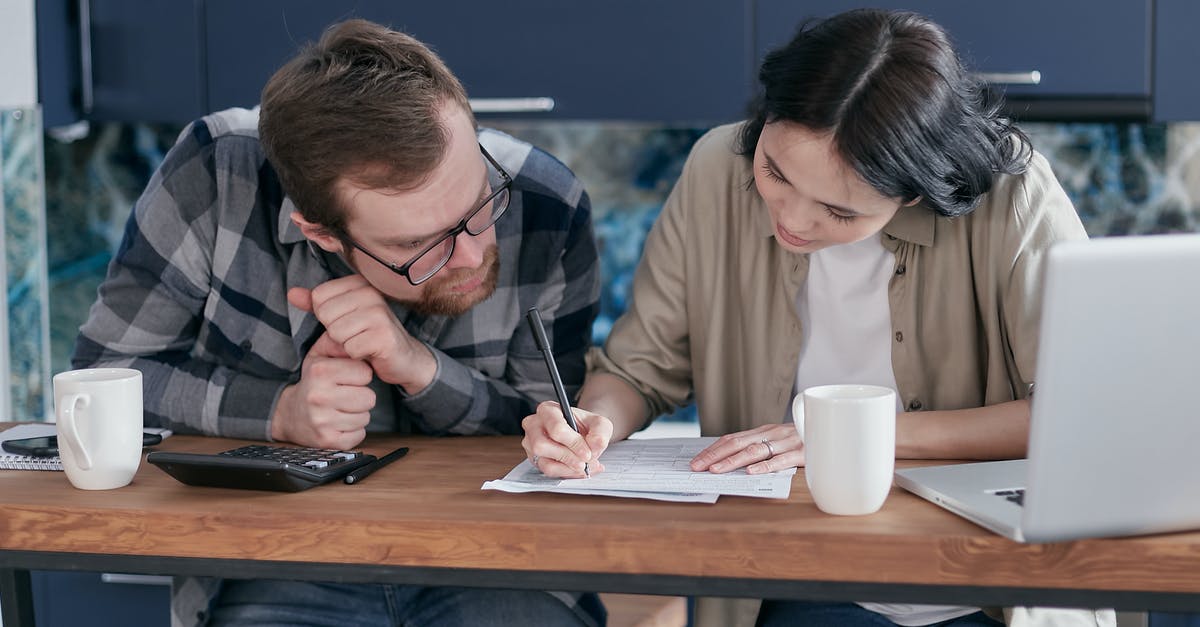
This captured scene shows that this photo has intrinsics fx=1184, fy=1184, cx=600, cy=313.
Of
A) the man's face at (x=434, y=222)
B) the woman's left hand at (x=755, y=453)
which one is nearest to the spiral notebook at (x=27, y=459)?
the man's face at (x=434, y=222)

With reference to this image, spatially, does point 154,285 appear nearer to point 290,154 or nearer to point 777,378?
point 290,154

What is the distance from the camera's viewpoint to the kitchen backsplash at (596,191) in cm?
268

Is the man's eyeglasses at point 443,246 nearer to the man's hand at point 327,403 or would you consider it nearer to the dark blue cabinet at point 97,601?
the man's hand at point 327,403

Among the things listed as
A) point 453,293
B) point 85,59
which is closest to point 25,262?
point 85,59

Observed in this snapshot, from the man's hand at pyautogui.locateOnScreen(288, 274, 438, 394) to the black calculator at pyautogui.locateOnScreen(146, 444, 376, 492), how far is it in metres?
0.22

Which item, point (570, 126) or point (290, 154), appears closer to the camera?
point (290, 154)

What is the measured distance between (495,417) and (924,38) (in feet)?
2.35

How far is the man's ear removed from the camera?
1522 mm

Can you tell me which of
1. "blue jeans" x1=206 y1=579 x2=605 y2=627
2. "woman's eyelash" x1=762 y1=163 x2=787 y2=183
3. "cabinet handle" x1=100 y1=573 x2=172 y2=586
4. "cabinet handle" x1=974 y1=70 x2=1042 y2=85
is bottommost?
"cabinet handle" x1=100 y1=573 x2=172 y2=586

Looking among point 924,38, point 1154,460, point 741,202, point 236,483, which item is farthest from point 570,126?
point 1154,460

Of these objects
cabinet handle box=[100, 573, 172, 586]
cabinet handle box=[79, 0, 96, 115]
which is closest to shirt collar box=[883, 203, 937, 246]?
cabinet handle box=[100, 573, 172, 586]

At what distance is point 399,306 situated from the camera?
162 centimetres

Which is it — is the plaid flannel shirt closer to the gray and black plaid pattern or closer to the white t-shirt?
the gray and black plaid pattern

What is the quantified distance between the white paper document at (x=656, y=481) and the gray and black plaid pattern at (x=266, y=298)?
328 millimetres
